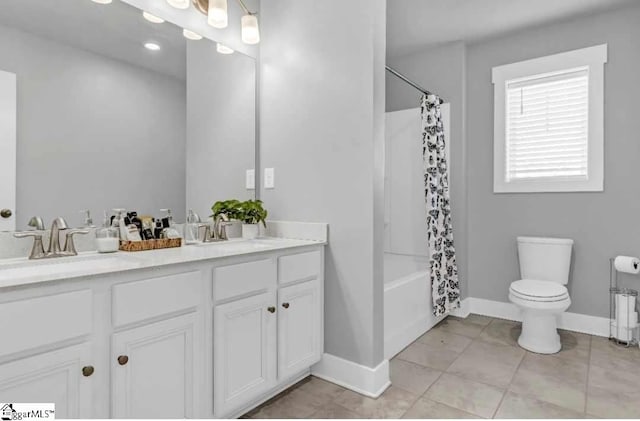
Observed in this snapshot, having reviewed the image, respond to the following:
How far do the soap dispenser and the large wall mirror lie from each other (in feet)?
0.19

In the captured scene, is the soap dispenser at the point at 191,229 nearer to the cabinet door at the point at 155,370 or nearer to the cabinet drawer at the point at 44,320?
the cabinet door at the point at 155,370

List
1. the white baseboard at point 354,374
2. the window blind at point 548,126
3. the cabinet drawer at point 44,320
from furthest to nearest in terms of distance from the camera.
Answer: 1. the window blind at point 548,126
2. the white baseboard at point 354,374
3. the cabinet drawer at point 44,320

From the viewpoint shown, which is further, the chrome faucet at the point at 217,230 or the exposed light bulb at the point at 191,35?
the chrome faucet at the point at 217,230

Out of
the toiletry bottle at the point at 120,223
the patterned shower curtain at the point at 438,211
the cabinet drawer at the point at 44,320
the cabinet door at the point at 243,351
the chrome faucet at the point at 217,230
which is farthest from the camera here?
the patterned shower curtain at the point at 438,211

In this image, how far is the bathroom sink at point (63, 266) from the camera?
47.3 inches

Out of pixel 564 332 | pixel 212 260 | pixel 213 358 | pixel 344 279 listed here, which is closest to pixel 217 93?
pixel 212 260

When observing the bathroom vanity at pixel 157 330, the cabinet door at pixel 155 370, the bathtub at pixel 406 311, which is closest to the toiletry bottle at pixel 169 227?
the bathroom vanity at pixel 157 330

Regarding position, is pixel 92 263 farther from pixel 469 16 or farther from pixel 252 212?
pixel 469 16

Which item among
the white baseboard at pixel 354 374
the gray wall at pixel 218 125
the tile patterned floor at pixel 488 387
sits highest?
the gray wall at pixel 218 125

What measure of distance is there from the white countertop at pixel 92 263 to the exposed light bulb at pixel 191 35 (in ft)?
3.75

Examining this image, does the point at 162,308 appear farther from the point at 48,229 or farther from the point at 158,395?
the point at 48,229

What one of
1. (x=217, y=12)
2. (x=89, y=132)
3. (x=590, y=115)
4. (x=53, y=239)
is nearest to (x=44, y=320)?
(x=53, y=239)

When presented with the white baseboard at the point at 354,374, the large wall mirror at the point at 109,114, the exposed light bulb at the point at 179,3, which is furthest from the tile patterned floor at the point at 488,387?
the exposed light bulb at the point at 179,3
